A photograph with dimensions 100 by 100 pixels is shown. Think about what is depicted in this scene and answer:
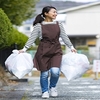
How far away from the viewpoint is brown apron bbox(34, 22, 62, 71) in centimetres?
699

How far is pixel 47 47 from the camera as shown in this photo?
23.0ft

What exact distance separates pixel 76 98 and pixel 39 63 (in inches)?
37.0

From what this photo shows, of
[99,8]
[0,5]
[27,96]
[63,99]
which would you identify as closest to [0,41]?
[27,96]

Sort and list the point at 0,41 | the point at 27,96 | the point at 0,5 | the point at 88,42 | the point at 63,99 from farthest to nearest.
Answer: the point at 88,42, the point at 0,5, the point at 0,41, the point at 27,96, the point at 63,99

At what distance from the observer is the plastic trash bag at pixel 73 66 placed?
23.2 ft

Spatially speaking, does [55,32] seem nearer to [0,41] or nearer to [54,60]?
[54,60]

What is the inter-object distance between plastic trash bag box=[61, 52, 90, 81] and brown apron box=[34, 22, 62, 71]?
0.18m

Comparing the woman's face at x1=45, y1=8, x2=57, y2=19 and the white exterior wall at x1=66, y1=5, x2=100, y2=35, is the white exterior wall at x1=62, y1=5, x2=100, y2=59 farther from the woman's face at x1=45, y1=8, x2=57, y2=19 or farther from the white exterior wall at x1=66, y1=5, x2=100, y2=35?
the woman's face at x1=45, y1=8, x2=57, y2=19

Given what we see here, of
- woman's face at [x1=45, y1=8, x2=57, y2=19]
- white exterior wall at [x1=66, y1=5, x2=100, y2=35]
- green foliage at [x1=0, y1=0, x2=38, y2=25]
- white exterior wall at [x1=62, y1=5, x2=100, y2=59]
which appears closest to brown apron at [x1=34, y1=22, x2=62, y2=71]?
woman's face at [x1=45, y1=8, x2=57, y2=19]

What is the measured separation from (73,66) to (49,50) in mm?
555

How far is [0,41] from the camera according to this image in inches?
346

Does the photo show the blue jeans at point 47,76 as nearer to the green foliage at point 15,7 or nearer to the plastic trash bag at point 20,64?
the plastic trash bag at point 20,64

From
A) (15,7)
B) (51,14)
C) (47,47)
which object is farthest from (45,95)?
(15,7)

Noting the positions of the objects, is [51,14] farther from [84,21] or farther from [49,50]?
[84,21]
